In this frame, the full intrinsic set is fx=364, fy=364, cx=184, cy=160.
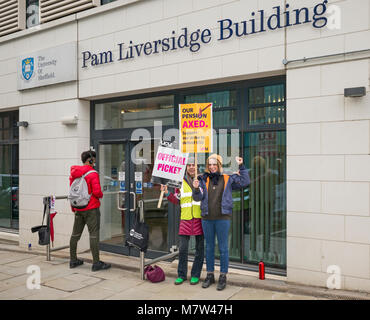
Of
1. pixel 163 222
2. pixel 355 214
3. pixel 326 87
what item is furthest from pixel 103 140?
pixel 355 214

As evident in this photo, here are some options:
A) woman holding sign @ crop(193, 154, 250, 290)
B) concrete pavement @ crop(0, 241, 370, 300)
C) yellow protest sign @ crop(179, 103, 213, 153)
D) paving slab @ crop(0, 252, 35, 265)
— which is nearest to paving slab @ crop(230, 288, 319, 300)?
concrete pavement @ crop(0, 241, 370, 300)

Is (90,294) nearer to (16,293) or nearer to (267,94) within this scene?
(16,293)

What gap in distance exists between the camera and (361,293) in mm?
4695

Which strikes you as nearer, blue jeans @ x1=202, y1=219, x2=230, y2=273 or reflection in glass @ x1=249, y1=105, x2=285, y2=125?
blue jeans @ x1=202, y1=219, x2=230, y2=273

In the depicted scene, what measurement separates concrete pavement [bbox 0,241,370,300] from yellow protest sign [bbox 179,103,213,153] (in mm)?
2005

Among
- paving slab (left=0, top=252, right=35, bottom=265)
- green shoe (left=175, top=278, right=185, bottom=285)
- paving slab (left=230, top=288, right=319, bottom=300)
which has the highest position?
green shoe (left=175, top=278, right=185, bottom=285)

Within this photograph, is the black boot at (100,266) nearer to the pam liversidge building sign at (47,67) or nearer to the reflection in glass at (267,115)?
the reflection in glass at (267,115)

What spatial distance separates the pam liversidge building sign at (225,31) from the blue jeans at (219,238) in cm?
289

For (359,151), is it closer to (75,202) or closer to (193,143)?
(193,143)

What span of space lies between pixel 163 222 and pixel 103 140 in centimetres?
216

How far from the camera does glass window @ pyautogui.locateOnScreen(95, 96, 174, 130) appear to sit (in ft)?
22.3

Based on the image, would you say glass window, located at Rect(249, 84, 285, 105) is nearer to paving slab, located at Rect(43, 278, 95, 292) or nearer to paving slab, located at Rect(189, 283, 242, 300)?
paving slab, located at Rect(189, 283, 242, 300)

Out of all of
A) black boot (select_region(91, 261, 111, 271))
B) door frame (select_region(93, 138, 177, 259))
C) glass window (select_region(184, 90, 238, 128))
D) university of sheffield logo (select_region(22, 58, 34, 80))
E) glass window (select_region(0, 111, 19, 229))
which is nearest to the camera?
glass window (select_region(184, 90, 238, 128))

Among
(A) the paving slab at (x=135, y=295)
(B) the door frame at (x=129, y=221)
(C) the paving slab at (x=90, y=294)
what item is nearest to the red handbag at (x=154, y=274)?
(A) the paving slab at (x=135, y=295)
